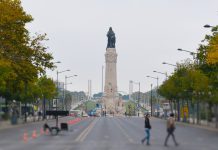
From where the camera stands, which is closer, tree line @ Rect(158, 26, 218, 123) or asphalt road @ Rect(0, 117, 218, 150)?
asphalt road @ Rect(0, 117, 218, 150)

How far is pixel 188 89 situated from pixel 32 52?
1251 inches

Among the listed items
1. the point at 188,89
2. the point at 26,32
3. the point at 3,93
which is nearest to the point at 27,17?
the point at 26,32

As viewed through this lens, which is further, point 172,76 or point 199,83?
point 172,76

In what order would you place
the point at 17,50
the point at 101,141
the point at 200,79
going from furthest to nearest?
the point at 200,79 < the point at 17,50 < the point at 101,141

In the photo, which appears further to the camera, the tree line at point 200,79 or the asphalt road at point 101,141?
the tree line at point 200,79

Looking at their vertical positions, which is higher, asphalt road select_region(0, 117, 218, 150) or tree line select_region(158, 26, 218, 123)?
tree line select_region(158, 26, 218, 123)

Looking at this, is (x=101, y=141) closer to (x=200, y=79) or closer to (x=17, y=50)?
(x=17, y=50)

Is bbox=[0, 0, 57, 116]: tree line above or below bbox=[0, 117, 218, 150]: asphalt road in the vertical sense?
above

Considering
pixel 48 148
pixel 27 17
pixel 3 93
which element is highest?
pixel 27 17

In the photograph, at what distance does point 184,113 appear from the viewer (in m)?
91.8

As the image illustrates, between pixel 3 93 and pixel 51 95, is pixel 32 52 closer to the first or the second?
pixel 3 93

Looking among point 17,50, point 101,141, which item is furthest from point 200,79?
point 101,141

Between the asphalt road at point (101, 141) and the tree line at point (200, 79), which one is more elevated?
the tree line at point (200, 79)

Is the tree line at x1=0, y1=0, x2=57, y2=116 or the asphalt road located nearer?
the asphalt road
